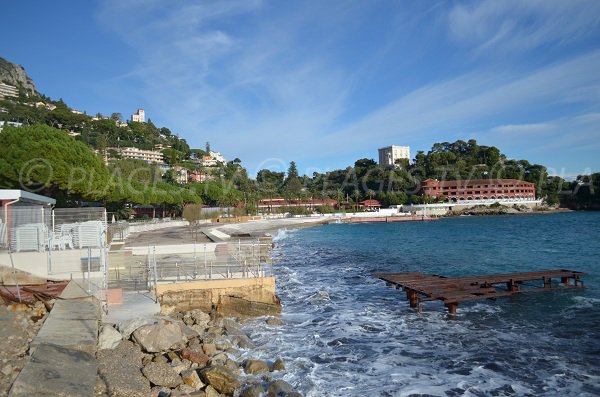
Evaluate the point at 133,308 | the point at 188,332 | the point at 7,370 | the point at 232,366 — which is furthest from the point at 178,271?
the point at 7,370

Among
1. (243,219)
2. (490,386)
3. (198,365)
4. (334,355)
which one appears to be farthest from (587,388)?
(243,219)

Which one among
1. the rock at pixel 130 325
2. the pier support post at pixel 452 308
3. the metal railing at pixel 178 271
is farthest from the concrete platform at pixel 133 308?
the pier support post at pixel 452 308

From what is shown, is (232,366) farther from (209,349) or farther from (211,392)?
(211,392)

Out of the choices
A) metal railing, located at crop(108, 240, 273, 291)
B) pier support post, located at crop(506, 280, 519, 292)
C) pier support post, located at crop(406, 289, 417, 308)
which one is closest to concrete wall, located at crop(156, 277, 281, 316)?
metal railing, located at crop(108, 240, 273, 291)

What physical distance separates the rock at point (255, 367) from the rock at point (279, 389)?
94cm

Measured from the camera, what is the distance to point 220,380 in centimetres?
861

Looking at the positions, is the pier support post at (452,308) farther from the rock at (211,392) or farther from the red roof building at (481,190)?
the red roof building at (481,190)

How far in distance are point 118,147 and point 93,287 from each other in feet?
575

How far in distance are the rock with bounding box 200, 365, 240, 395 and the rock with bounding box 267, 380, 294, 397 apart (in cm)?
69

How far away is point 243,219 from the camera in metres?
76.7

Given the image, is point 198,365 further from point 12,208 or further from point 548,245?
point 548,245

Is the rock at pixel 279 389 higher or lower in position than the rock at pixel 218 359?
lower

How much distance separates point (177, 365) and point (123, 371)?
1.36m

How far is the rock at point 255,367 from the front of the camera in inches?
381
